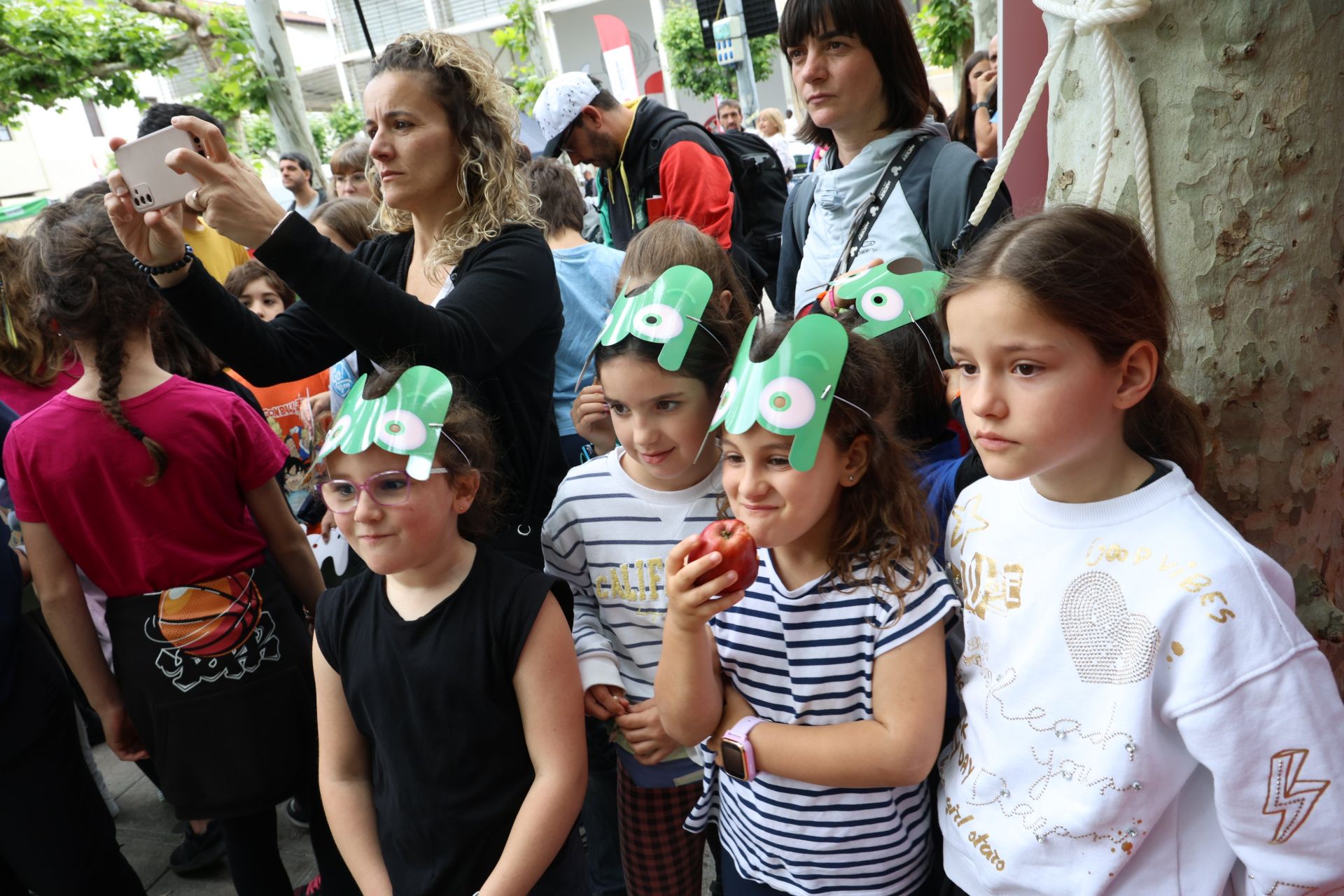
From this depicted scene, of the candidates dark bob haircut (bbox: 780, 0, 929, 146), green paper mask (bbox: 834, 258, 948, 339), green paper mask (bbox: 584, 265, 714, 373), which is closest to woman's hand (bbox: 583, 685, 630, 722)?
green paper mask (bbox: 584, 265, 714, 373)

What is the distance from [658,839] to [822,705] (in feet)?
2.39

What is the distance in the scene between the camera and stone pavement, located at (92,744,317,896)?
2.97m

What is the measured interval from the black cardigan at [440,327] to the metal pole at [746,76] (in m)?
10.4

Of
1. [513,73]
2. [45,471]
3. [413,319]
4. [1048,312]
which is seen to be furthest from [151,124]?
[513,73]

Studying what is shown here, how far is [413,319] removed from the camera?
1.62 meters

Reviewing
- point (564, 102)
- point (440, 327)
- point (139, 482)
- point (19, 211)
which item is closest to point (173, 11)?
point (19, 211)

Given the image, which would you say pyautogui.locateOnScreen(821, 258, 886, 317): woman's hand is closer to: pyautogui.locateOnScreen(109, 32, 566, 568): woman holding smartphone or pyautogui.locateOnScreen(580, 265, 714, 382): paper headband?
pyautogui.locateOnScreen(580, 265, 714, 382): paper headband

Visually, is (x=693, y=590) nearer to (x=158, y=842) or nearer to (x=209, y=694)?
(x=209, y=694)

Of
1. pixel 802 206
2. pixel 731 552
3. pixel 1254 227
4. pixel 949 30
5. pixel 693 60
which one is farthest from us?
pixel 693 60

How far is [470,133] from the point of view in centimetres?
199

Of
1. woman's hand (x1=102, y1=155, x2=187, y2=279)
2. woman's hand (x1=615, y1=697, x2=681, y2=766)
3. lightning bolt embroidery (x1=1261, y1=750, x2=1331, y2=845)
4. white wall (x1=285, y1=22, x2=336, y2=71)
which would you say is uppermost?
white wall (x1=285, y1=22, x2=336, y2=71)

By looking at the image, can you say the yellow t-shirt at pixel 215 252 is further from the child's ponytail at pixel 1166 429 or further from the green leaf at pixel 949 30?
the green leaf at pixel 949 30

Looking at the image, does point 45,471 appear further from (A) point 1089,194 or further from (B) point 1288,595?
(B) point 1288,595

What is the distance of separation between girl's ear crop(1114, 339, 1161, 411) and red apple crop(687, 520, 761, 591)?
54 cm
